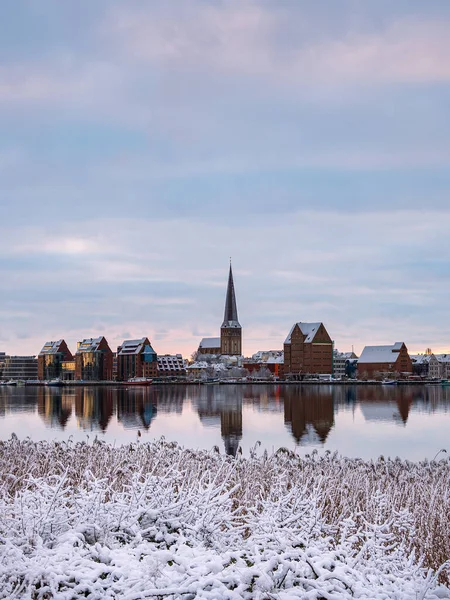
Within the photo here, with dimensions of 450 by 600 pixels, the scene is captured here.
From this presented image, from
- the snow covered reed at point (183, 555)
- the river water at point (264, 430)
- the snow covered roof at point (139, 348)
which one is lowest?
the river water at point (264, 430)

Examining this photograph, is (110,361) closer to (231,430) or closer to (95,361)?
(95,361)

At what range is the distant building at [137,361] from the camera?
193 metres

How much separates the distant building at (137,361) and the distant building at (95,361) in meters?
4.24

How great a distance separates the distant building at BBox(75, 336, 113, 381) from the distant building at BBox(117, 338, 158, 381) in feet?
13.9

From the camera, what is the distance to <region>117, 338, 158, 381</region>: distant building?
193 meters

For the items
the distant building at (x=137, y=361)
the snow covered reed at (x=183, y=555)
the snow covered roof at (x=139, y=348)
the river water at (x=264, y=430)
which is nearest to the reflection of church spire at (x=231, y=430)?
the river water at (x=264, y=430)

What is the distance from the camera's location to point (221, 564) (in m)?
6.01

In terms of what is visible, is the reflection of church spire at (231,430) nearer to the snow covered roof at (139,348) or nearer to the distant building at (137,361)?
the distant building at (137,361)

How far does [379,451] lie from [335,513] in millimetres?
22997

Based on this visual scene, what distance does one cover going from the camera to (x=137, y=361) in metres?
193

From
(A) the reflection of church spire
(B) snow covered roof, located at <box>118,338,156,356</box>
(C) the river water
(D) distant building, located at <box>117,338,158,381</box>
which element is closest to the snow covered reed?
(C) the river water

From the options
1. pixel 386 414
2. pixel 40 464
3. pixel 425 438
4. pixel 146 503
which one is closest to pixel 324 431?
pixel 425 438

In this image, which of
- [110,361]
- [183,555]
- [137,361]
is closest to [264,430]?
[183,555]

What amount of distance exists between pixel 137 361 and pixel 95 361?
40.6ft
